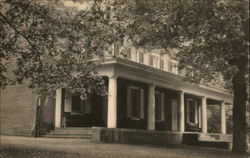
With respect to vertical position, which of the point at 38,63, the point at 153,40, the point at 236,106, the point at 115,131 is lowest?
the point at 115,131

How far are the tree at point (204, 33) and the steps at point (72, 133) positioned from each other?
578 cm

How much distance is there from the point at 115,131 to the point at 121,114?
4.68 meters

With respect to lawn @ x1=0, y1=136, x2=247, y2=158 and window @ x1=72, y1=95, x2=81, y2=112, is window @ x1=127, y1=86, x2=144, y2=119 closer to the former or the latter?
window @ x1=72, y1=95, x2=81, y2=112

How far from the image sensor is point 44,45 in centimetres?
1288

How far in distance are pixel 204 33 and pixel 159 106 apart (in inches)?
500

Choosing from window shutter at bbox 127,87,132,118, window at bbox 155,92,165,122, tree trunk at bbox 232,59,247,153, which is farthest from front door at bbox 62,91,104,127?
tree trunk at bbox 232,59,247,153

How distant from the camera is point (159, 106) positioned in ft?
90.8

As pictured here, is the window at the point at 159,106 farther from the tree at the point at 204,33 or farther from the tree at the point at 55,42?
the tree at the point at 55,42

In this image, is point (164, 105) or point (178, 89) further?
point (164, 105)

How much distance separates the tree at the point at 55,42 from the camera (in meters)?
12.3

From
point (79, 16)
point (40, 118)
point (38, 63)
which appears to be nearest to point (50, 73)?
point (38, 63)

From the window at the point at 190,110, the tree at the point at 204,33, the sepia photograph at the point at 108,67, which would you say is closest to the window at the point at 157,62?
the sepia photograph at the point at 108,67

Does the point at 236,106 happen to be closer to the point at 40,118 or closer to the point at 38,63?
the point at 38,63

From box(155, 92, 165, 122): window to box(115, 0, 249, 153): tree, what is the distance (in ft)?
33.1
